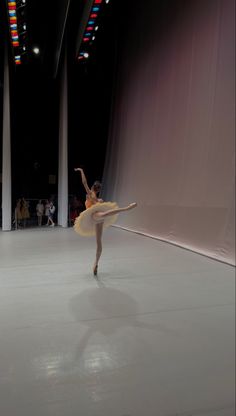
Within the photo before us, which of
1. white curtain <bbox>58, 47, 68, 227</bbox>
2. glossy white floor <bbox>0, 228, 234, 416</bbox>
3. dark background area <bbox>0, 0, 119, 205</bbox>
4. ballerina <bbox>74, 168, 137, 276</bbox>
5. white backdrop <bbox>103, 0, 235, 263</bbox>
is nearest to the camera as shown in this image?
glossy white floor <bbox>0, 228, 234, 416</bbox>

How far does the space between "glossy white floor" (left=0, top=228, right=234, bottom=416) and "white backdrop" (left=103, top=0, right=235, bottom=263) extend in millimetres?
186

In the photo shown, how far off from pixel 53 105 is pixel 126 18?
3592mm

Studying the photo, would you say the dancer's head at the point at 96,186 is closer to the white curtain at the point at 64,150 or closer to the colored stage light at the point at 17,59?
the white curtain at the point at 64,150

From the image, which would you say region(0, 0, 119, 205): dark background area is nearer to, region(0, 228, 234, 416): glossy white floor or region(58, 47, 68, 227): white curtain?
region(58, 47, 68, 227): white curtain

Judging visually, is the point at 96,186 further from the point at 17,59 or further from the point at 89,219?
the point at 17,59

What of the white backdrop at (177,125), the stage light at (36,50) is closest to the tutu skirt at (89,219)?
the white backdrop at (177,125)

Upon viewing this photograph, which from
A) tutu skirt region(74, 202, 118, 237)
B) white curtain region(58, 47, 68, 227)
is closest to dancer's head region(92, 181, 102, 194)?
tutu skirt region(74, 202, 118, 237)

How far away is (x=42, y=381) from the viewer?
1.22 m

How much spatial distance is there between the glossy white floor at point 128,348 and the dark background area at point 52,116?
8.15 m

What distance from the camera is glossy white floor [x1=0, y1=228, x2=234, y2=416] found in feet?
2.64

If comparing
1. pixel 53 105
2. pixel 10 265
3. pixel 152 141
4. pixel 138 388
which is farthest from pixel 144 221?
pixel 53 105

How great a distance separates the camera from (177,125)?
3.42m

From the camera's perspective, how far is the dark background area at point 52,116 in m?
9.58

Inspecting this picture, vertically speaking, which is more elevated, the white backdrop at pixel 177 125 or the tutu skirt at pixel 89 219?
the white backdrop at pixel 177 125
